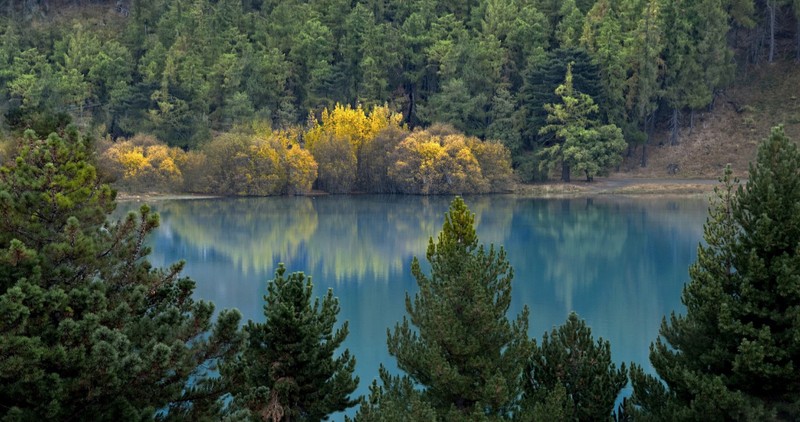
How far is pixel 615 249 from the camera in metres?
41.1

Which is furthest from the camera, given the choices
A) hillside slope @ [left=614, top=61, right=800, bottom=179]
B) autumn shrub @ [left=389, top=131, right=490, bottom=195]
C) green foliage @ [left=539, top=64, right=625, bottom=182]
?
hillside slope @ [left=614, top=61, right=800, bottom=179]

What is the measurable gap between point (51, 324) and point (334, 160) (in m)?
60.0

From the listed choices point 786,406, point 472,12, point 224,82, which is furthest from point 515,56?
point 786,406

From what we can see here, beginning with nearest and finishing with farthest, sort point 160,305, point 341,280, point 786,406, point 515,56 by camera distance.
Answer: point 160,305 < point 786,406 < point 341,280 < point 515,56

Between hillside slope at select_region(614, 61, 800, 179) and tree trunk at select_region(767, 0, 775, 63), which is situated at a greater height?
tree trunk at select_region(767, 0, 775, 63)

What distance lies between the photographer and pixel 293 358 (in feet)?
35.3

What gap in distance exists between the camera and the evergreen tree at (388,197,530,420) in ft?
35.9

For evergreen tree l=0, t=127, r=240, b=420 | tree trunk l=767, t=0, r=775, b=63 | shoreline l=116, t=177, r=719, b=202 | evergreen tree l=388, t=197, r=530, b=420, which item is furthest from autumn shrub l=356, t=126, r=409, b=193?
evergreen tree l=0, t=127, r=240, b=420

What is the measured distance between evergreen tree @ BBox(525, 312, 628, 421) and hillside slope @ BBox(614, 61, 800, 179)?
57.7 metres

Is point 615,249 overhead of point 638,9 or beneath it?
beneath

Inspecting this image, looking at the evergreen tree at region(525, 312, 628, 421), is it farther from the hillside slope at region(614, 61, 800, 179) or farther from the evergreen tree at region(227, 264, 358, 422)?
the hillside slope at region(614, 61, 800, 179)

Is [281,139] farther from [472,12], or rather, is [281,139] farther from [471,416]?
[471,416]

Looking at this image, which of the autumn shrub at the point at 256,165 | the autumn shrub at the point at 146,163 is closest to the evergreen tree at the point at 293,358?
the autumn shrub at the point at 256,165

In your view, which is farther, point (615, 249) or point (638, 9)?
point (638, 9)
